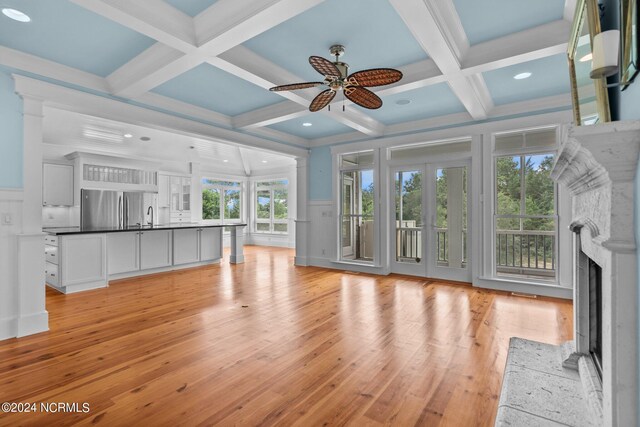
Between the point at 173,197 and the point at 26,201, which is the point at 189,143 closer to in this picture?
the point at 173,197

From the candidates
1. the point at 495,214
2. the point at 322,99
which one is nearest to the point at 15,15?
the point at 322,99

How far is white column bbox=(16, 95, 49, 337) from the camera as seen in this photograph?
3082 millimetres

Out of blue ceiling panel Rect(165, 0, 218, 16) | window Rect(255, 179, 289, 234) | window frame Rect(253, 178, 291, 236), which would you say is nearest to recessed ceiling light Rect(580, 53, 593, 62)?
blue ceiling panel Rect(165, 0, 218, 16)

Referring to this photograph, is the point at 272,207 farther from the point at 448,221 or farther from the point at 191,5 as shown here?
the point at 191,5

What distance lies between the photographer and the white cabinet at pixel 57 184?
6486 millimetres

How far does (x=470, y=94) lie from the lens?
3.89 metres

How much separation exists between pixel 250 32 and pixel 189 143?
20.6 feet

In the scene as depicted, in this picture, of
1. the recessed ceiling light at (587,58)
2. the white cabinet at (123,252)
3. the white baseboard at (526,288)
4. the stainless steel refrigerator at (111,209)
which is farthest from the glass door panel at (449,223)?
the stainless steel refrigerator at (111,209)

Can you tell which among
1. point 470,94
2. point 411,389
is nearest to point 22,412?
point 411,389

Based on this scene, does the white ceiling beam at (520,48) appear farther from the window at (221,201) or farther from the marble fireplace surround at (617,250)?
the window at (221,201)

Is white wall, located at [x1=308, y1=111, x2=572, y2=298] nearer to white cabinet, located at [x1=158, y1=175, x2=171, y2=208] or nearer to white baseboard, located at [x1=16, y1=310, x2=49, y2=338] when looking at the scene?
white cabinet, located at [x1=158, y1=175, x2=171, y2=208]

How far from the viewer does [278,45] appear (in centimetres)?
299

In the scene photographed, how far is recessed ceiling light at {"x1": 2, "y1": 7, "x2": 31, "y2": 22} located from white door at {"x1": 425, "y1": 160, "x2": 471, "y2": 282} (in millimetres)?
5352

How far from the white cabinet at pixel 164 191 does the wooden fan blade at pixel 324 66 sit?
7.07 meters
